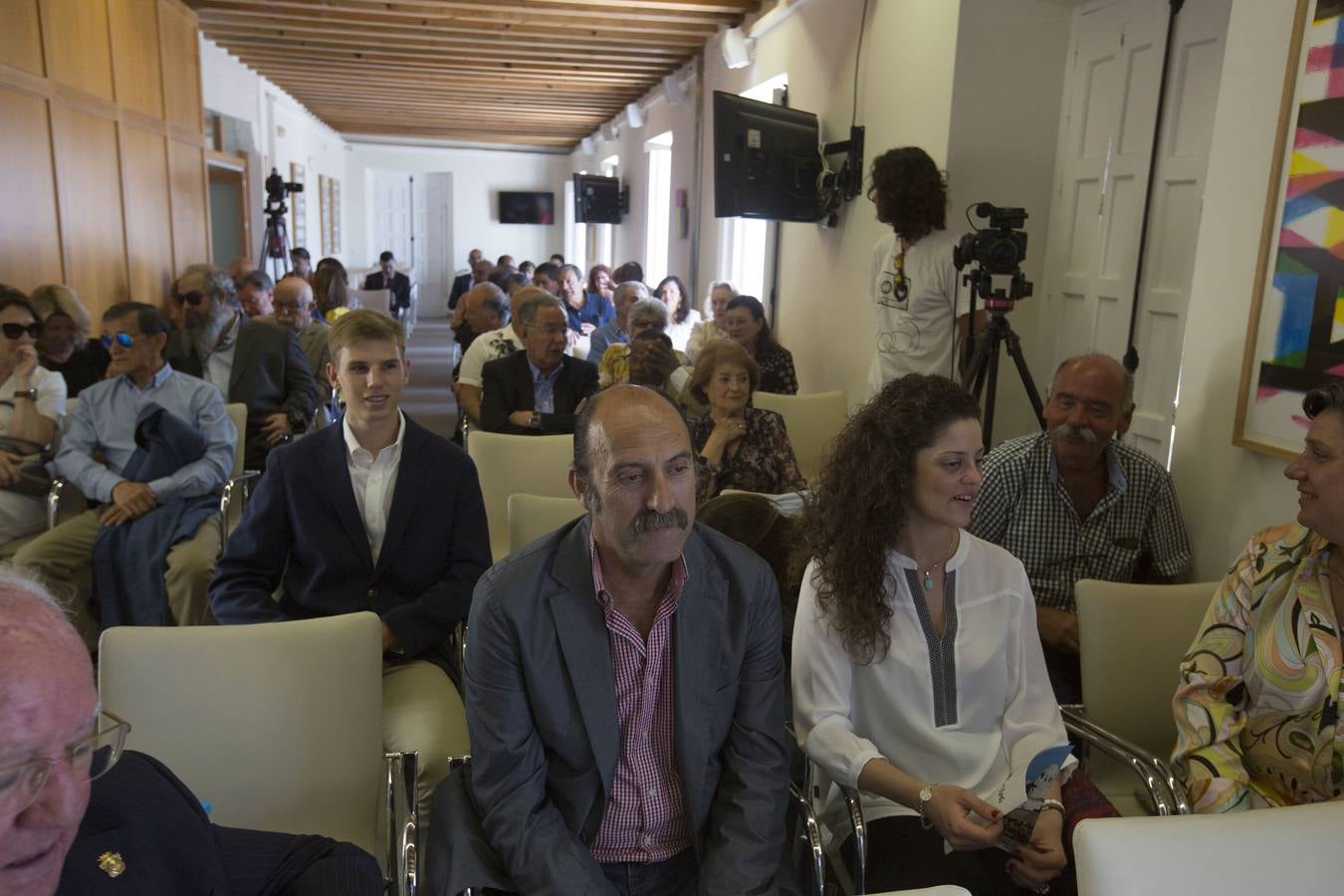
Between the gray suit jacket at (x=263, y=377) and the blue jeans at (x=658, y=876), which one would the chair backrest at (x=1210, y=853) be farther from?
the gray suit jacket at (x=263, y=377)

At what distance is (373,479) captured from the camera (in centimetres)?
244

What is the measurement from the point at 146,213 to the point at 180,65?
1.54m

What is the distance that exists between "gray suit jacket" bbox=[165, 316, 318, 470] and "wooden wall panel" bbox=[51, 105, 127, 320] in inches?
59.5

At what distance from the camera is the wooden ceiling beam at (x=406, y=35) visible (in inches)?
295

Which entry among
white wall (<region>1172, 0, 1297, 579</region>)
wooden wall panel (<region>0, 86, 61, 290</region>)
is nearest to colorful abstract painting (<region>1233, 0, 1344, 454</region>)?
white wall (<region>1172, 0, 1297, 579</region>)

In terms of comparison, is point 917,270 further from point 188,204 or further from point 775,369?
point 188,204

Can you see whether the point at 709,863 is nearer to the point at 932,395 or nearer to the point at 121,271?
the point at 932,395

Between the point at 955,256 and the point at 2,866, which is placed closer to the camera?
the point at 2,866

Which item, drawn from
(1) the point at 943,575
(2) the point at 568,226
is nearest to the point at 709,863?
(1) the point at 943,575

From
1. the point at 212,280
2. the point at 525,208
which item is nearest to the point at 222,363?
the point at 212,280

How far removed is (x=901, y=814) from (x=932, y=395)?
0.80 metres

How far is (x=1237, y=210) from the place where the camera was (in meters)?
2.37

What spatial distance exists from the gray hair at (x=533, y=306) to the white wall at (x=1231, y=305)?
2.70 meters

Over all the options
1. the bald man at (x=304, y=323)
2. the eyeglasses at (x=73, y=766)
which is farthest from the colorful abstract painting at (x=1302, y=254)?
the bald man at (x=304, y=323)
